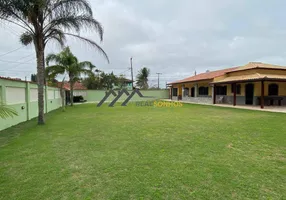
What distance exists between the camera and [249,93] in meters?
18.0

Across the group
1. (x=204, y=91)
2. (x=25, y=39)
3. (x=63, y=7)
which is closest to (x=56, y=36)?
(x=63, y=7)

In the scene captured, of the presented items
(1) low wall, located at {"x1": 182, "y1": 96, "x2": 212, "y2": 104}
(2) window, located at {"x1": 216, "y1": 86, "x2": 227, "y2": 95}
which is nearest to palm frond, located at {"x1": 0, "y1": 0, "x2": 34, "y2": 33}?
(1) low wall, located at {"x1": 182, "y1": 96, "x2": 212, "y2": 104}

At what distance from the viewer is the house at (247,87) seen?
16109 millimetres

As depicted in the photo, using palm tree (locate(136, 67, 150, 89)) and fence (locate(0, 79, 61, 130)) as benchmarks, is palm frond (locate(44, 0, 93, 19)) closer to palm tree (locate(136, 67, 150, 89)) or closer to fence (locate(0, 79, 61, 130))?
fence (locate(0, 79, 61, 130))

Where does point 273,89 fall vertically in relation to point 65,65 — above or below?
below

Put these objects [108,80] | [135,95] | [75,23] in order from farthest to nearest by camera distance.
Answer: [108,80]
[135,95]
[75,23]

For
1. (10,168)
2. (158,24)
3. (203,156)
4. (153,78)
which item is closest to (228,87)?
(158,24)

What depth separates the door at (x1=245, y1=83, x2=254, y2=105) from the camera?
58.2 feet

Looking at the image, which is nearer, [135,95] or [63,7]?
[63,7]

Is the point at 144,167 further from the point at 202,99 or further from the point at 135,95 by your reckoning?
the point at 135,95

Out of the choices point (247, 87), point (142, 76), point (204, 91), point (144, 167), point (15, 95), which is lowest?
point (144, 167)

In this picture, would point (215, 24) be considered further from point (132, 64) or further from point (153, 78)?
point (153, 78)

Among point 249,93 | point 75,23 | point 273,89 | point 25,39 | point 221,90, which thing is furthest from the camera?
point 221,90

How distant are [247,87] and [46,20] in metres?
17.6
